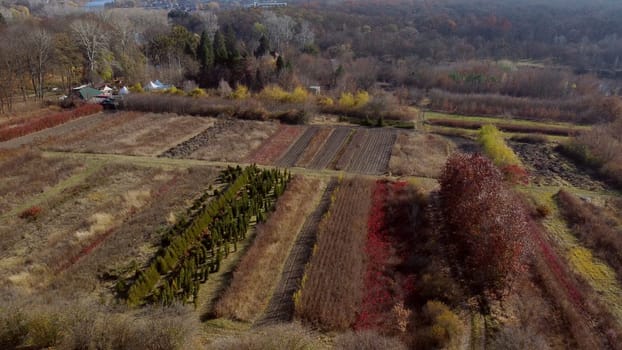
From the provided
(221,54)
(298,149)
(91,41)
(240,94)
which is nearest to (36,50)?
(91,41)

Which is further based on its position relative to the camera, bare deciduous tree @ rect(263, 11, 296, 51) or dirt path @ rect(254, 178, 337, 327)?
bare deciduous tree @ rect(263, 11, 296, 51)

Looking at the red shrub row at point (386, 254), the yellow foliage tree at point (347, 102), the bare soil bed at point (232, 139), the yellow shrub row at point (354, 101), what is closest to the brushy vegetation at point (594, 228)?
the red shrub row at point (386, 254)

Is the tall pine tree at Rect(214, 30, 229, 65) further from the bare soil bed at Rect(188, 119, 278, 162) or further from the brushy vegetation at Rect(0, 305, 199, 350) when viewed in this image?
the brushy vegetation at Rect(0, 305, 199, 350)

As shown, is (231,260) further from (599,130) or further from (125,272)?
(599,130)

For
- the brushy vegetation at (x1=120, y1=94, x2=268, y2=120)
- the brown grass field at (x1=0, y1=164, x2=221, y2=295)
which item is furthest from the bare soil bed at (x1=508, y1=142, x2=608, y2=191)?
the brushy vegetation at (x1=120, y1=94, x2=268, y2=120)

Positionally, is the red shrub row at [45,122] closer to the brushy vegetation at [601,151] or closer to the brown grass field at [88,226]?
the brown grass field at [88,226]

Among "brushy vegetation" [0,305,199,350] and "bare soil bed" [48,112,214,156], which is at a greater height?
"brushy vegetation" [0,305,199,350]

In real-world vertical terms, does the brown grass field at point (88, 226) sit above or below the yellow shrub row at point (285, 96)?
below
